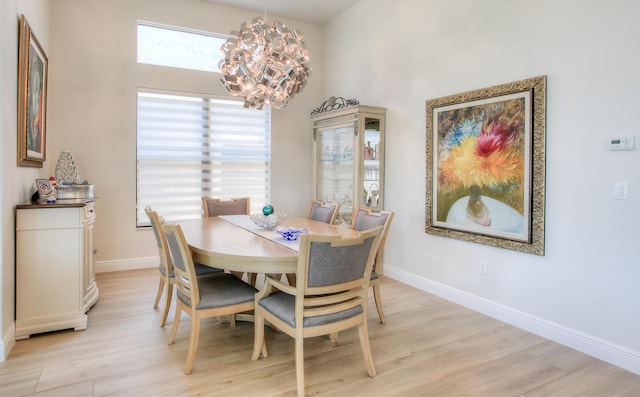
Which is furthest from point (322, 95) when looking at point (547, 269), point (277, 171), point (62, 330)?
point (62, 330)

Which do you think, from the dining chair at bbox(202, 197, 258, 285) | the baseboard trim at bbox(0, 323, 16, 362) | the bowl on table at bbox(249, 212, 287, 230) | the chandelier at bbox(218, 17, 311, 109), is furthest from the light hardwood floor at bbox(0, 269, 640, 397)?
the chandelier at bbox(218, 17, 311, 109)

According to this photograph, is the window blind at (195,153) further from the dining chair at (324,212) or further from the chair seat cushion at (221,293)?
the chair seat cushion at (221,293)

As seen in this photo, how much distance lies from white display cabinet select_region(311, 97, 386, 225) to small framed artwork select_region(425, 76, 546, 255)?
29.6 inches

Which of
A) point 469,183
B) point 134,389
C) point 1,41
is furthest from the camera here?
point 469,183

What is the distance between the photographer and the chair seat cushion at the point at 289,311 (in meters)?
2.04

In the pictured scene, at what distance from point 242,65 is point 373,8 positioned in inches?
99.9

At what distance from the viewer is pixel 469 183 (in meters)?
3.37

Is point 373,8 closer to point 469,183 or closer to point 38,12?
point 469,183

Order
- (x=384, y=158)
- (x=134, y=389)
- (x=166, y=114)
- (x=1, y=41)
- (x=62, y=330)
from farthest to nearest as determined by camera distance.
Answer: (x=166, y=114) < (x=384, y=158) < (x=62, y=330) < (x=1, y=41) < (x=134, y=389)

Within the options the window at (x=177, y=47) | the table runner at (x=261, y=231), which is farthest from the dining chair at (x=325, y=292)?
the window at (x=177, y=47)

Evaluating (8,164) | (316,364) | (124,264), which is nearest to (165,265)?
(8,164)

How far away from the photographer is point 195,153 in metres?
4.92

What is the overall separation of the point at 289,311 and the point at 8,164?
2120 millimetres

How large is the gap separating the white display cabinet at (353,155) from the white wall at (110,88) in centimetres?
165
